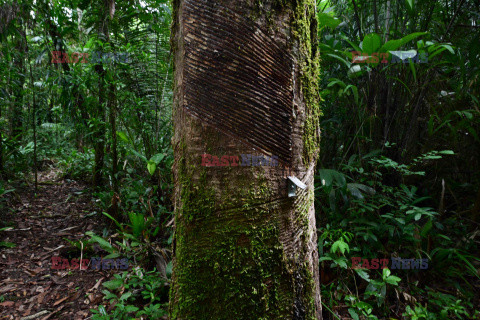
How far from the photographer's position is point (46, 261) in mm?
2566

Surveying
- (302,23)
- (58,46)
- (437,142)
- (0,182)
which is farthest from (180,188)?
(0,182)

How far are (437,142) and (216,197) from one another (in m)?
2.75

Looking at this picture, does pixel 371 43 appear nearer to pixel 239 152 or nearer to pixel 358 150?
pixel 358 150

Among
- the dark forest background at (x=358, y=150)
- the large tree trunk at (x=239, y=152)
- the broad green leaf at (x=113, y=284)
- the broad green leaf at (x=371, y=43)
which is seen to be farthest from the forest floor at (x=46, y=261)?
the broad green leaf at (x=371, y=43)

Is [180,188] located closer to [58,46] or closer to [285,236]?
[285,236]

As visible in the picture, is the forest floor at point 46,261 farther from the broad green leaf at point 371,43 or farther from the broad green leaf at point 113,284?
the broad green leaf at point 371,43

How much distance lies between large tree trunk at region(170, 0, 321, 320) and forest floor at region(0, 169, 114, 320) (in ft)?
4.55

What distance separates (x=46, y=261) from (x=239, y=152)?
2.57 m

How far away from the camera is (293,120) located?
1.14 metres

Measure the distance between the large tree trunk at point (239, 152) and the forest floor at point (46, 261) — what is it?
4.55 feet

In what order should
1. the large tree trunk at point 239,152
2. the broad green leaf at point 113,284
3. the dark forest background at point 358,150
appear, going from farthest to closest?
the dark forest background at point 358,150 → the broad green leaf at point 113,284 → the large tree trunk at point 239,152

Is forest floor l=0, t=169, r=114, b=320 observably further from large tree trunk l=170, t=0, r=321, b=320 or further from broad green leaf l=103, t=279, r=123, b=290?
large tree trunk l=170, t=0, r=321, b=320

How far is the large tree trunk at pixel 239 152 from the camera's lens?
104cm

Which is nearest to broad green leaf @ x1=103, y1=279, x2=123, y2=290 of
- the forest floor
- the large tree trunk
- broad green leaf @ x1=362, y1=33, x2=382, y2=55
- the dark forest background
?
the dark forest background
